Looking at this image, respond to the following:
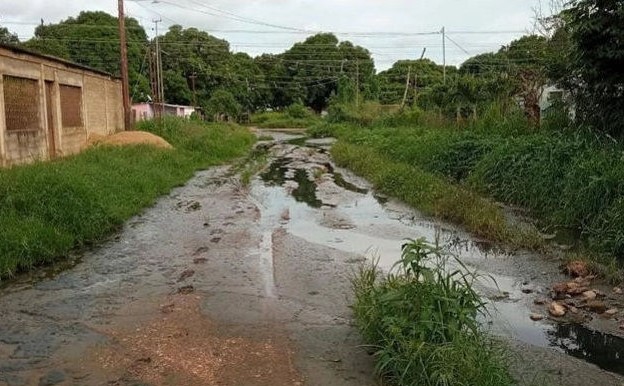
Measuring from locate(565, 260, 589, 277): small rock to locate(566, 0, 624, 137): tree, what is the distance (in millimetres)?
5920

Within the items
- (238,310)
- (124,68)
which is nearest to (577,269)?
(238,310)

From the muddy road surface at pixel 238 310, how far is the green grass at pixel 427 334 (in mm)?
313

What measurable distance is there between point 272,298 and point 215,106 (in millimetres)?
49481

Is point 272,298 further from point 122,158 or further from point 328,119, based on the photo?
point 328,119

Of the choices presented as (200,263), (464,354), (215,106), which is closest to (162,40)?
(215,106)

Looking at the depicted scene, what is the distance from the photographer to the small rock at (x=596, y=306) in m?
6.55

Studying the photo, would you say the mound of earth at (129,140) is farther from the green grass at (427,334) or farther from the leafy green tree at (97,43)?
the leafy green tree at (97,43)

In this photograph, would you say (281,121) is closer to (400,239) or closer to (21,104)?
(21,104)

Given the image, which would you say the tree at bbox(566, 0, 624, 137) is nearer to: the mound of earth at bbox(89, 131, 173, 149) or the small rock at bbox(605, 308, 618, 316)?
the small rock at bbox(605, 308, 618, 316)

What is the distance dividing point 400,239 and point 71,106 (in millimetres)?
13397

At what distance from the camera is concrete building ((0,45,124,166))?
14227 millimetres

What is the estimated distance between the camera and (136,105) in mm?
47781

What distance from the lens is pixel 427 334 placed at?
4781 millimetres

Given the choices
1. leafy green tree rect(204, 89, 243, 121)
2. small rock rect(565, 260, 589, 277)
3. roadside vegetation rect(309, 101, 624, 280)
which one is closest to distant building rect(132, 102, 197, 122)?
leafy green tree rect(204, 89, 243, 121)
